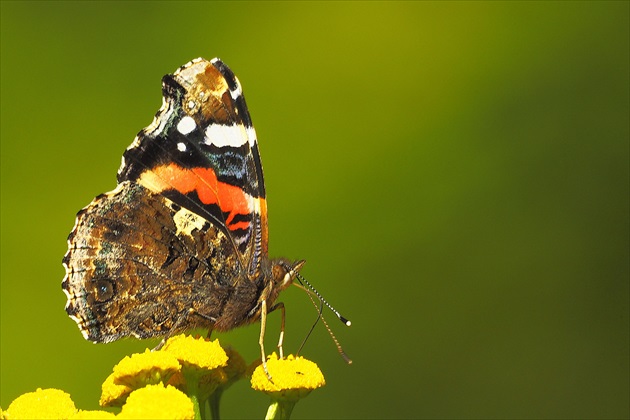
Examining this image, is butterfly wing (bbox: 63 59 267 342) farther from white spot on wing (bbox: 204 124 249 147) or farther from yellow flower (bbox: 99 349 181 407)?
yellow flower (bbox: 99 349 181 407)

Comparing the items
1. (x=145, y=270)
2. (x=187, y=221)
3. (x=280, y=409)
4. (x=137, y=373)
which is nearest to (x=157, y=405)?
(x=137, y=373)

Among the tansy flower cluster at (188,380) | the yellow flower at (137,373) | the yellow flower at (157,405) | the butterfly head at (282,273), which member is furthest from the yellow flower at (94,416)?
the butterfly head at (282,273)

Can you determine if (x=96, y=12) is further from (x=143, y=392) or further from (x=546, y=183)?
(x=143, y=392)

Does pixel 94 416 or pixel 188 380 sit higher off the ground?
pixel 94 416

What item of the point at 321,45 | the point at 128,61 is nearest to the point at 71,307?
the point at 128,61

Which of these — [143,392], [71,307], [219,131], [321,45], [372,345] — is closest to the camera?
[143,392]

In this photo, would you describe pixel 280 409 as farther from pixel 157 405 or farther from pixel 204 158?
pixel 204 158

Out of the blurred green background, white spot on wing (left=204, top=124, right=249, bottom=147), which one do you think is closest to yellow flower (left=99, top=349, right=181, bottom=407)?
white spot on wing (left=204, top=124, right=249, bottom=147)
